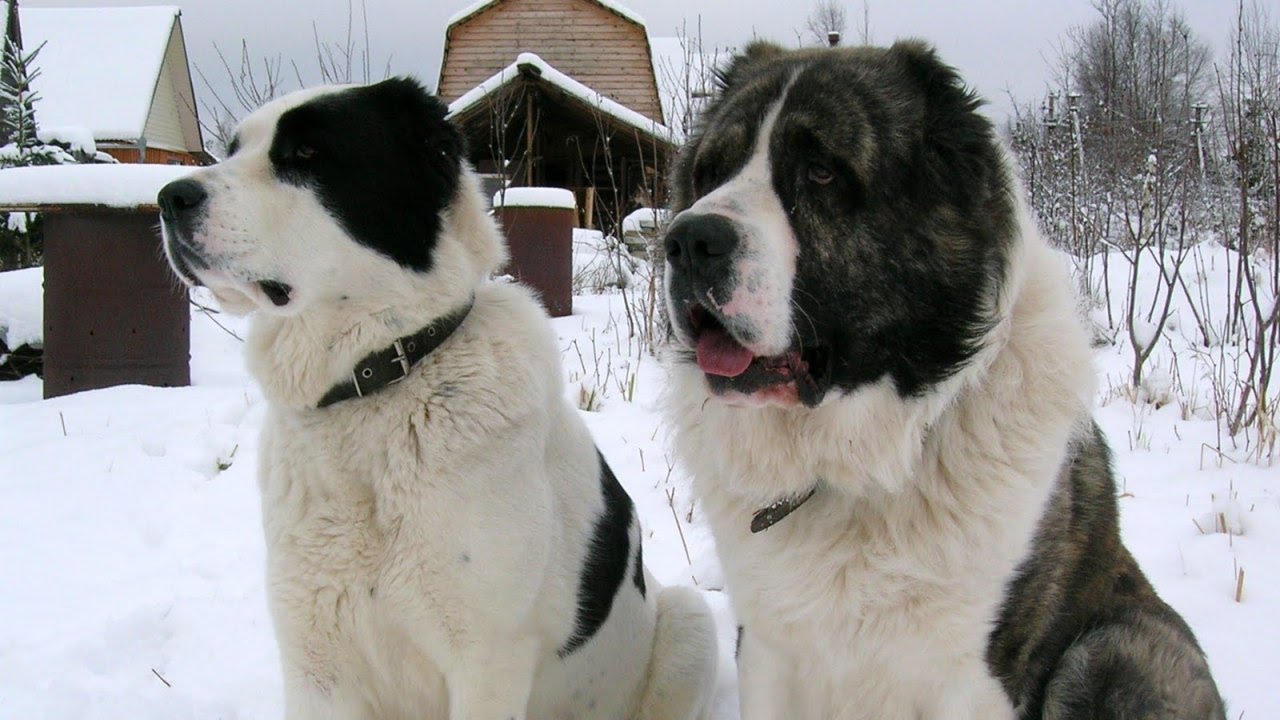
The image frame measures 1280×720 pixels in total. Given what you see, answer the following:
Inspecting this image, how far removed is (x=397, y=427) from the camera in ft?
6.98

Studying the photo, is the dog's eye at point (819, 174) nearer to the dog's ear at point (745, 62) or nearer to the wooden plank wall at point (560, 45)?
the dog's ear at point (745, 62)

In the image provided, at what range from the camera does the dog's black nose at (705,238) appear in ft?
5.31

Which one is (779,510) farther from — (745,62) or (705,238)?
(745,62)

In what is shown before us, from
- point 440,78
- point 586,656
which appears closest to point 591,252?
point 586,656

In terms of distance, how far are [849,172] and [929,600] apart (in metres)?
0.83

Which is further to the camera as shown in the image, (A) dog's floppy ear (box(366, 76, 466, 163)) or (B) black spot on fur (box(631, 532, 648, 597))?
(B) black spot on fur (box(631, 532, 648, 597))

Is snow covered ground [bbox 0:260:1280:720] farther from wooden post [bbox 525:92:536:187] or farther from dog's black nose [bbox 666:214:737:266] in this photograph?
wooden post [bbox 525:92:536:187]

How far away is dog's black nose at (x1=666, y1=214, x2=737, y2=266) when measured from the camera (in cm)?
162

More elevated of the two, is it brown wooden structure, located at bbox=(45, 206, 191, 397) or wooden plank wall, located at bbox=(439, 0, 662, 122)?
wooden plank wall, located at bbox=(439, 0, 662, 122)

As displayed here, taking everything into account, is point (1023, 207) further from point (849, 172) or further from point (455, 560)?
point (455, 560)

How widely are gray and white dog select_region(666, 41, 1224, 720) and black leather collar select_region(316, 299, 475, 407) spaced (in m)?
0.71

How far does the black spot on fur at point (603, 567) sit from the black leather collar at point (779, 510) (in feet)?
1.74

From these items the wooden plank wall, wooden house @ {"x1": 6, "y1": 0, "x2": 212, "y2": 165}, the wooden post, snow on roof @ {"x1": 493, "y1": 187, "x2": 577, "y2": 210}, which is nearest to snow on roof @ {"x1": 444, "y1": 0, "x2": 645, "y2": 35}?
the wooden plank wall

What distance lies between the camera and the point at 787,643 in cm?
194
